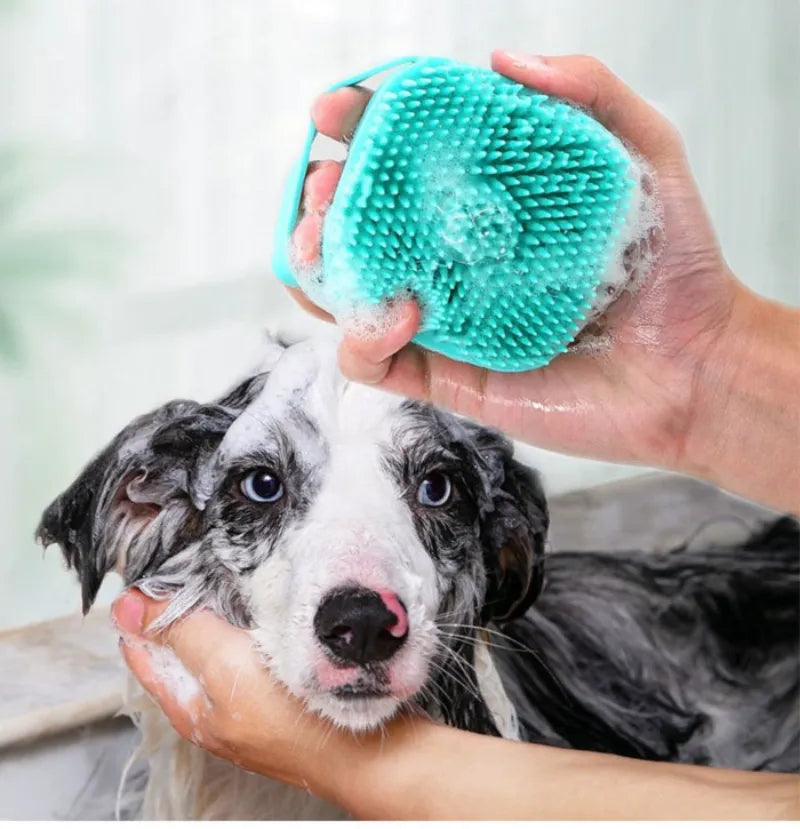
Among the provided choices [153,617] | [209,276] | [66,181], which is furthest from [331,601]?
[66,181]

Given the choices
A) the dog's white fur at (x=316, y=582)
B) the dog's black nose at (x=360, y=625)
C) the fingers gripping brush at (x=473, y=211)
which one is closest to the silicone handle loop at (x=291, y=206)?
the fingers gripping brush at (x=473, y=211)

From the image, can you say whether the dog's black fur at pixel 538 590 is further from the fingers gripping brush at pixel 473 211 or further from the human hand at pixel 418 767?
the fingers gripping brush at pixel 473 211

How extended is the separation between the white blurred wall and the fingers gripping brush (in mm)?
180

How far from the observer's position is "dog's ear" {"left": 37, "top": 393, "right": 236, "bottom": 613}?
727mm

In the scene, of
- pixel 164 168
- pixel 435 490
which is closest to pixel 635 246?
pixel 435 490

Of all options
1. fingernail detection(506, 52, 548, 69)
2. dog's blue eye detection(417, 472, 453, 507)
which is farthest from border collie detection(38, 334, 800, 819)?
fingernail detection(506, 52, 548, 69)

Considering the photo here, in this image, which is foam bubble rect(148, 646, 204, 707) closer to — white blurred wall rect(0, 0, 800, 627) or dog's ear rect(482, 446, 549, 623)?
white blurred wall rect(0, 0, 800, 627)

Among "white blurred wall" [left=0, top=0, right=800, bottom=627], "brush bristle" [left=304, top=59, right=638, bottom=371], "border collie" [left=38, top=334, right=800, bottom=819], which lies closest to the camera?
"brush bristle" [left=304, top=59, right=638, bottom=371]

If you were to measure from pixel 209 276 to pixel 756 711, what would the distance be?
662 mm

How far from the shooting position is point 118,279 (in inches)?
31.1

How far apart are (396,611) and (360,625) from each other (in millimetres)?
28

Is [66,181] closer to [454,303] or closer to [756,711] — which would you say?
[454,303]

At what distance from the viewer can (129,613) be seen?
74 centimetres

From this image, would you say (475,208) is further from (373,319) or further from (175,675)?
(175,675)
